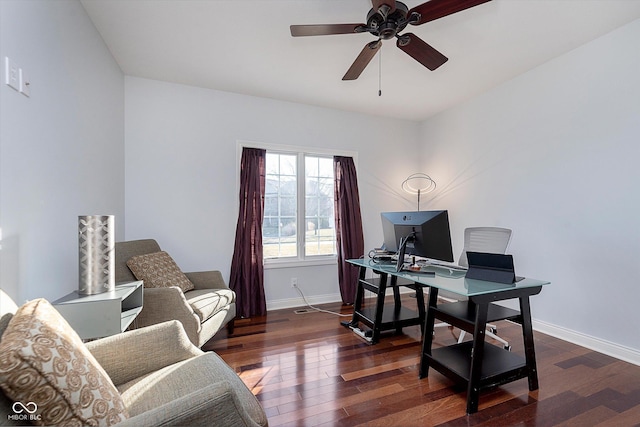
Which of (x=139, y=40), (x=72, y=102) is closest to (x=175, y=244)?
(x=72, y=102)

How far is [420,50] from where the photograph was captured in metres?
2.15

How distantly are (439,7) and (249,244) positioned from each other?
9.17 feet

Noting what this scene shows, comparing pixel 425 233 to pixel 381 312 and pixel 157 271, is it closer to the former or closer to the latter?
pixel 381 312

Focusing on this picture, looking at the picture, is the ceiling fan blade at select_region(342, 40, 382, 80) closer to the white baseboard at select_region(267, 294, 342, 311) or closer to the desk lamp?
the desk lamp

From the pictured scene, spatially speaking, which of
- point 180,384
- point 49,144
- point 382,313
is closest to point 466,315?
point 382,313

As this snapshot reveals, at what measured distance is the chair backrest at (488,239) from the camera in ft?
8.67

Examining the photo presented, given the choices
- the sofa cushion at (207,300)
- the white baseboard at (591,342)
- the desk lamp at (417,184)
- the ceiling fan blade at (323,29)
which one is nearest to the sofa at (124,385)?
the sofa cushion at (207,300)

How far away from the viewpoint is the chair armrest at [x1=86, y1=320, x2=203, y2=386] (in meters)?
1.31

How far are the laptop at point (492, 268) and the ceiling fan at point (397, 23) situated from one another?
145cm

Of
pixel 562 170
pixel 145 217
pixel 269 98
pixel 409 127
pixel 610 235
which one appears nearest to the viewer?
pixel 610 235

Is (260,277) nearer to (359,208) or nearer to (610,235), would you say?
(359,208)

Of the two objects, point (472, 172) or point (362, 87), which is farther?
point (472, 172)

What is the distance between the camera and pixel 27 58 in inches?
59.4

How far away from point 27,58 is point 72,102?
0.50 m
